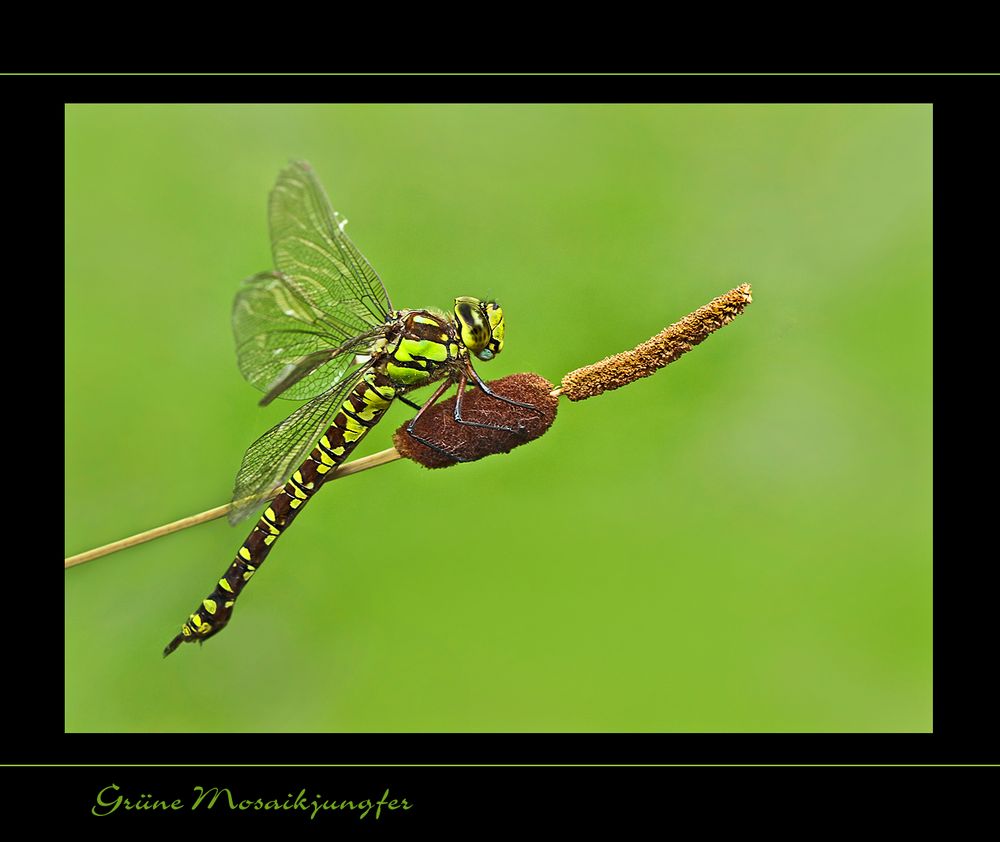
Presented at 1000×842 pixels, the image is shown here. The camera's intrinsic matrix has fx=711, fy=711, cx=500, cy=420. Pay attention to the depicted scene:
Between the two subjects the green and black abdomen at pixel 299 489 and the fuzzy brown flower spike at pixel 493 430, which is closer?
the fuzzy brown flower spike at pixel 493 430

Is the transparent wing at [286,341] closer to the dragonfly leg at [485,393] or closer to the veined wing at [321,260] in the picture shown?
the veined wing at [321,260]

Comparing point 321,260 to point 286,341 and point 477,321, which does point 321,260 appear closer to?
point 286,341

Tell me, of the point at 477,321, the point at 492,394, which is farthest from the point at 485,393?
the point at 477,321

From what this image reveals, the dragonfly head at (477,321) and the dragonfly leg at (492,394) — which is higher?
the dragonfly head at (477,321)

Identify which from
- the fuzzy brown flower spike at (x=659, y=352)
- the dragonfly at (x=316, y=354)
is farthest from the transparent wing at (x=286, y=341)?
the fuzzy brown flower spike at (x=659, y=352)
